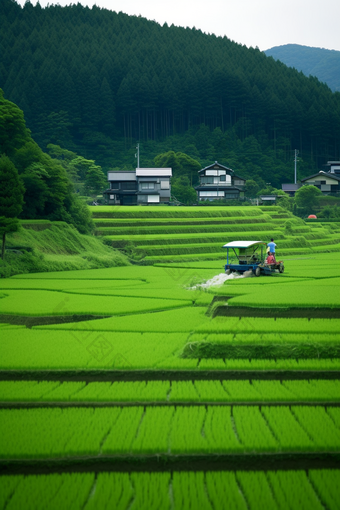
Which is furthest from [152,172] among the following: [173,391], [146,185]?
[173,391]

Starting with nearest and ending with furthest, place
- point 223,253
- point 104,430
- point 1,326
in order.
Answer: point 104,430 < point 1,326 < point 223,253

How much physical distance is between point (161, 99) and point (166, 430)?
111m

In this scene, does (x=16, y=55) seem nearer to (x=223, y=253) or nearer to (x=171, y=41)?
(x=171, y=41)

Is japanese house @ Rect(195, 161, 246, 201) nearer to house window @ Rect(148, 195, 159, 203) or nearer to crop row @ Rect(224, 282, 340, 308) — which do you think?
house window @ Rect(148, 195, 159, 203)

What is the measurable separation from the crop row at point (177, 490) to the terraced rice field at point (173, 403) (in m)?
0.02

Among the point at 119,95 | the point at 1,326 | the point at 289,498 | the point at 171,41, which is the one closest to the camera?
the point at 289,498

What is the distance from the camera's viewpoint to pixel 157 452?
611 cm

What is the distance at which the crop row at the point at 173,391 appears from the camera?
7.89m

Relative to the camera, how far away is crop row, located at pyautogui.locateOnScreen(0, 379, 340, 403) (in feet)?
25.9

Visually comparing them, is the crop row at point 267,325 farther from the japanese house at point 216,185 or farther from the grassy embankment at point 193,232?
the japanese house at point 216,185

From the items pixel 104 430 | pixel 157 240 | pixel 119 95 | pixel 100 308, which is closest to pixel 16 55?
pixel 119 95

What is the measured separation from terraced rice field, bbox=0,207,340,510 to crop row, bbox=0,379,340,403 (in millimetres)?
32

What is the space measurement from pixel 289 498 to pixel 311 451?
3.42ft

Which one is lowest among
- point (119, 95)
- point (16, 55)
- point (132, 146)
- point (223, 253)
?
point (223, 253)
